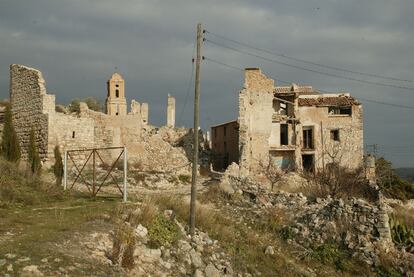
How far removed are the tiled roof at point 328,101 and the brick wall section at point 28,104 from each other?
22.1 metres

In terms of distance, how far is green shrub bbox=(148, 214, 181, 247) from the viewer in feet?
45.2

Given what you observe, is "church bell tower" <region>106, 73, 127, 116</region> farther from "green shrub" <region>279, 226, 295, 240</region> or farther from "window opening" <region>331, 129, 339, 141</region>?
"green shrub" <region>279, 226, 295, 240</region>

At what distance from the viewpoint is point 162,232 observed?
14492 millimetres

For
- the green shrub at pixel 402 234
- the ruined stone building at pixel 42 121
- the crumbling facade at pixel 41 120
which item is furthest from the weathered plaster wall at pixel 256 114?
the green shrub at pixel 402 234

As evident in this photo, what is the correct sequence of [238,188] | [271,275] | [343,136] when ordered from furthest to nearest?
[343,136]
[238,188]
[271,275]

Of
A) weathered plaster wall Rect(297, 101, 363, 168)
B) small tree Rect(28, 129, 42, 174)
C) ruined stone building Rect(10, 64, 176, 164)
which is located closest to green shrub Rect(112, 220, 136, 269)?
small tree Rect(28, 129, 42, 174)

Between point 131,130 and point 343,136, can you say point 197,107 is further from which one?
point 343,136

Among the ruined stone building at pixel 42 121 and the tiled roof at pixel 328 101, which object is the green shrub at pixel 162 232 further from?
the tiled roof at pixel 328 101

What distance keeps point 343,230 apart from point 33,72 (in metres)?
18.8

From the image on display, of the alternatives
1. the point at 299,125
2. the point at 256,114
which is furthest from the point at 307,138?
the point at 256,114

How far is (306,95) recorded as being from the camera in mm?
43844

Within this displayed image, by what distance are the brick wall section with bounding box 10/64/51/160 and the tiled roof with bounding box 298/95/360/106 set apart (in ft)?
72.5

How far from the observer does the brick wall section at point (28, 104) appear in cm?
2788

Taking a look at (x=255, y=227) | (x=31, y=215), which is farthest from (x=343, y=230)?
(x=31, y=215)
